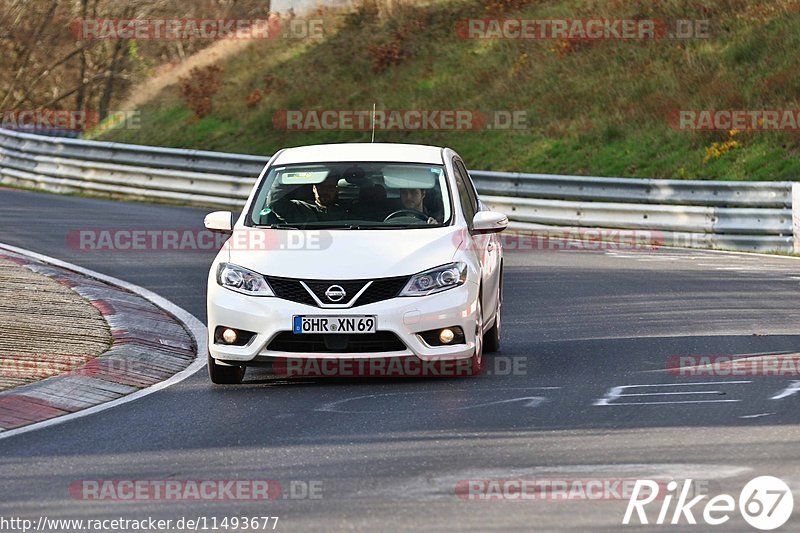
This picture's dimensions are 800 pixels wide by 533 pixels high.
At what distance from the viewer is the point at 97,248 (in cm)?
1997

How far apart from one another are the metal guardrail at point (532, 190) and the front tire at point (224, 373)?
1177 cm

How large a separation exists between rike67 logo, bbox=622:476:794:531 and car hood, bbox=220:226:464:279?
367 centimetres

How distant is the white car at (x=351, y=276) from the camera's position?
10.3 m

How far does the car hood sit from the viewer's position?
10.4 m

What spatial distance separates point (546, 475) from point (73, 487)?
7.53ft

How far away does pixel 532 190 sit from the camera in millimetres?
24828

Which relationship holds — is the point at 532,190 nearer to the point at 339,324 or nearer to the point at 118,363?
the point at 118,363

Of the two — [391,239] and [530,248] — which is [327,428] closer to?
[391,239]

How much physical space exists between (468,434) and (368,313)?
190cm

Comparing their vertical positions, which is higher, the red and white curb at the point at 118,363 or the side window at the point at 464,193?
the side window at the point at 464,193
